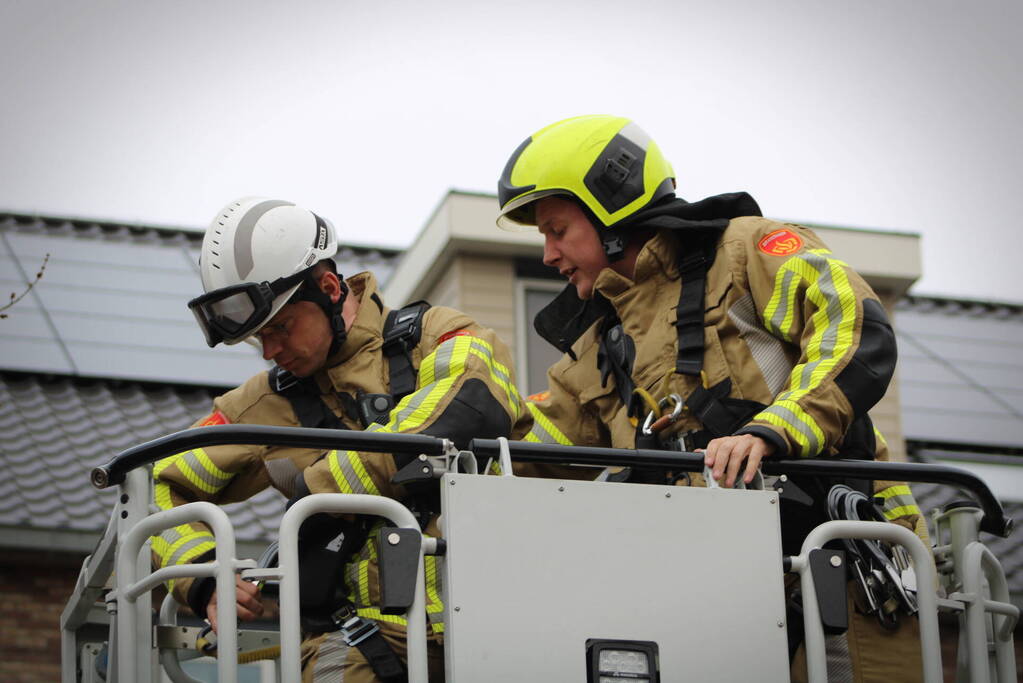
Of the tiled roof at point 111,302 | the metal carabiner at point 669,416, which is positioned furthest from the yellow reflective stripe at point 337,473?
the tiled roof at point 111,302

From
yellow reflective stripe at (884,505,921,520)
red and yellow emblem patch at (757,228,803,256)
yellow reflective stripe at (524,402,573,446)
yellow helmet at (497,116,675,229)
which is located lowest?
yellow reflective stripe at (884,505,921,520)

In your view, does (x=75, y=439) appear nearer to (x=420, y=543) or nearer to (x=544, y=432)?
(x=544, y=432)

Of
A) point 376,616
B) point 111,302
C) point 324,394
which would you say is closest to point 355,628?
point 376,616

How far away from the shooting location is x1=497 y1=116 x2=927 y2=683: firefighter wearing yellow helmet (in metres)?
4.69

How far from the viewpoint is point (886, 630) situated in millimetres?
4703

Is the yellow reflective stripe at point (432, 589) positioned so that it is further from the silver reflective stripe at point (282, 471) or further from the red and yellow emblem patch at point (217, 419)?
the red and yellow emblem patch at point (217, 419)

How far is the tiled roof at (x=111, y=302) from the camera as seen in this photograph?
13109mm

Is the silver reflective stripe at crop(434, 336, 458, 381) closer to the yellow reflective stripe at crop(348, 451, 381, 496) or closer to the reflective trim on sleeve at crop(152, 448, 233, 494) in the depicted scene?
the yellow reflective stripe at crop(348, 451, 381, 496)

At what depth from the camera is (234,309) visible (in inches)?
Result: 214

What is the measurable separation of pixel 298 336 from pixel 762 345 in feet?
5.15

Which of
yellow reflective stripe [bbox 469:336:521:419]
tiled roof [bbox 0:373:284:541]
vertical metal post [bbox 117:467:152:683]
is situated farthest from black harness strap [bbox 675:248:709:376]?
tiled roof [bbox 0:373:284:541]

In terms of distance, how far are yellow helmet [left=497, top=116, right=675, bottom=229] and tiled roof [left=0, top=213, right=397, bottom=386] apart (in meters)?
7.65

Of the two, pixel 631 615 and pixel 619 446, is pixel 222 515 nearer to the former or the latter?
pixel 631 615

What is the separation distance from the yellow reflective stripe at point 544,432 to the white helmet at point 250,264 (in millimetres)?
940
